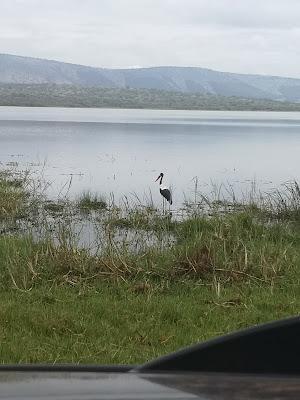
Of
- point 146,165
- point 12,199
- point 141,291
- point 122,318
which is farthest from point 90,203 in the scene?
point 146,165

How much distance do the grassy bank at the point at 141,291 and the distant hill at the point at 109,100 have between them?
437ft

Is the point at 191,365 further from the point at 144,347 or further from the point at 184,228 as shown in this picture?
the point at 184,228

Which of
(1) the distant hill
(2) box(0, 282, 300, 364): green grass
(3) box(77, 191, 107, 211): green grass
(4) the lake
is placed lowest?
(4) the lake

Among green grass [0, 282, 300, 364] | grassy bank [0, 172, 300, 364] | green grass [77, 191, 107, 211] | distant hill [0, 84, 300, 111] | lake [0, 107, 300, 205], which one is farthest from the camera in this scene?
distant hill [0, 84, 300, 111]

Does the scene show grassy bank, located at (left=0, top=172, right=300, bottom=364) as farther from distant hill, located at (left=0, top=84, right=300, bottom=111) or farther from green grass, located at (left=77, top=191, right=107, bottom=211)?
distant hill, located at (left=0, top=84, right=300, bottom=111)

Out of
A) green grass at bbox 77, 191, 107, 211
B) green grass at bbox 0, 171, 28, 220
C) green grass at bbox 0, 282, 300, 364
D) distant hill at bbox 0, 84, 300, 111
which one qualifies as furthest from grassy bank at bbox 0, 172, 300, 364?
distant hill at bbox 0, 84, 300, 111

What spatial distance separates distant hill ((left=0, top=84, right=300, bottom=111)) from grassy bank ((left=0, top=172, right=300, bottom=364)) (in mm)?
133284

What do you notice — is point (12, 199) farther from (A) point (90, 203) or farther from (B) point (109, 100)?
(B) point (109, 100)

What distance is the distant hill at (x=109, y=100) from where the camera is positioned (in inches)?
5615

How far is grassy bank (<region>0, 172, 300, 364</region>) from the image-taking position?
5535 millimetres

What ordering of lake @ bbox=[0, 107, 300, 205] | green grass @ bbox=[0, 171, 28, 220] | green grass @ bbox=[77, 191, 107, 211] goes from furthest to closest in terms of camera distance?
lake @ bbox=[0, 107, 300, 205], green grass @ bbox=[77, 191, 107, 211], green grass @ bbox=[0, 171, 28, 220]

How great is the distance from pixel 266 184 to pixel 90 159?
10549mm

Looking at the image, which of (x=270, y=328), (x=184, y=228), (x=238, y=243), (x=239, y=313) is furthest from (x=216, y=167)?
(x=270, y=328)

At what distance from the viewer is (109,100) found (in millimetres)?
150000
